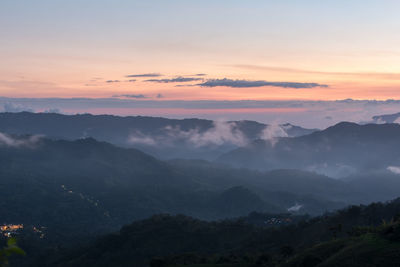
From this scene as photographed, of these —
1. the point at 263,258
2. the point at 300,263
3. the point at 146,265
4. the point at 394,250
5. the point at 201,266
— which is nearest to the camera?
the point at 394,250

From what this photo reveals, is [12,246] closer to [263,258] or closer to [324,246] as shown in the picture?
[324,246]

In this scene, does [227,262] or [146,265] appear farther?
[146,265]

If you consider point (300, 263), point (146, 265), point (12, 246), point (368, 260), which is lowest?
point (146, 265)

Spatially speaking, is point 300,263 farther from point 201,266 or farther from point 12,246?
point 12,246

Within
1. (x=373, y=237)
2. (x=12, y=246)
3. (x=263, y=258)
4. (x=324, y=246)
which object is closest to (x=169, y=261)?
(x=263, y=258)

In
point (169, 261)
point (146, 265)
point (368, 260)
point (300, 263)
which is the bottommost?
point (146, 265)

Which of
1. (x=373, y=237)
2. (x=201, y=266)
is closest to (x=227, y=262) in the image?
(x=201, y=266)

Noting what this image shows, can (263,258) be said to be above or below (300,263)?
below

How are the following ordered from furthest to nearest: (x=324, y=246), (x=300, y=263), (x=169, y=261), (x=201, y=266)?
(x=169, y=261), (x=201, y=266), (x=324, y=246), (x=300, y=263)

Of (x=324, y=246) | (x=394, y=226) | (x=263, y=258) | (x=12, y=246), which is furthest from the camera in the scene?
(x=263, y=258)
